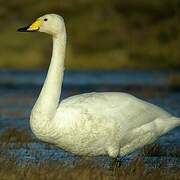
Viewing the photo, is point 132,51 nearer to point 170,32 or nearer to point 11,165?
point 170,32

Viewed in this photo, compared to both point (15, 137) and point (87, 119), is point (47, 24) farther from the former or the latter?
point (15, 137)

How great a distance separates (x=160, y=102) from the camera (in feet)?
72.1

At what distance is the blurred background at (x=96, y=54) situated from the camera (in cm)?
2206

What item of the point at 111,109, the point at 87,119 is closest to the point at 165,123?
the point at 111,109

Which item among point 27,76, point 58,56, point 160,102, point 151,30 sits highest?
point 58,56

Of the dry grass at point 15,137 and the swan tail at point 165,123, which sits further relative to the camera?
the dry grass at point 15,137

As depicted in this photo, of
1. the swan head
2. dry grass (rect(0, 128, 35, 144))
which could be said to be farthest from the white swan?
dry grass (rect(0, 128, 35, 144))

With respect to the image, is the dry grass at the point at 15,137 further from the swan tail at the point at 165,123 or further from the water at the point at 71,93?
the swan tail at the point at 165,123

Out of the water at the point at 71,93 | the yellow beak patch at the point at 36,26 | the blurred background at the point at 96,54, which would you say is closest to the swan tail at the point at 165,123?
the water at the point at 71,93

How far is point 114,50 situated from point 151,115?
30651 mm

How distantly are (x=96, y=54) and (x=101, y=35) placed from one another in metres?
3.70

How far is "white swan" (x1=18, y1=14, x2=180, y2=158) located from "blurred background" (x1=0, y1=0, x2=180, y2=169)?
137 centimetres

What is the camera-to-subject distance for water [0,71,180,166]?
43.4ft

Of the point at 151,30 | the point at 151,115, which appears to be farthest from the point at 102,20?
the point at 151,115
